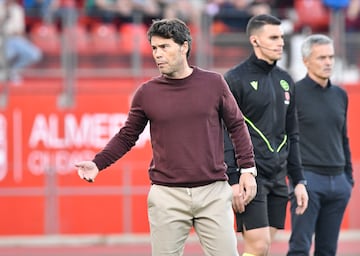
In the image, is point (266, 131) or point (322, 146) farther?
point (322, 146)

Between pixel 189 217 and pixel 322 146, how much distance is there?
2.56 metres

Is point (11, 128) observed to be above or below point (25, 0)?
below

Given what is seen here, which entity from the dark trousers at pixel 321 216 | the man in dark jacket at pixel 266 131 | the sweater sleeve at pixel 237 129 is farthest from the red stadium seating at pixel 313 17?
the sweater sleeve at pixel 237 129

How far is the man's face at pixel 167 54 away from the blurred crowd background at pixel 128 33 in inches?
368

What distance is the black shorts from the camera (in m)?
8.16

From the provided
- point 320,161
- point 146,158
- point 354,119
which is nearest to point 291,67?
point 354,119

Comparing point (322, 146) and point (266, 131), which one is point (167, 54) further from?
point (322, 146)

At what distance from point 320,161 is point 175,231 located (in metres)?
2.63

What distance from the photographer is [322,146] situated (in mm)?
9484

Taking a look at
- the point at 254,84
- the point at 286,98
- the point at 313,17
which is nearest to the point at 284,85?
the point at 286,98

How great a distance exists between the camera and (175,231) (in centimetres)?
722

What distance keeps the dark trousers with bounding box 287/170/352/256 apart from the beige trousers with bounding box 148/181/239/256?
2.16 m

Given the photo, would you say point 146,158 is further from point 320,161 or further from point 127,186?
point 320,161

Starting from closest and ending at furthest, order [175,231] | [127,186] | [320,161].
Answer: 1. [175,231]
2. [320,161]
3. [127,186]
